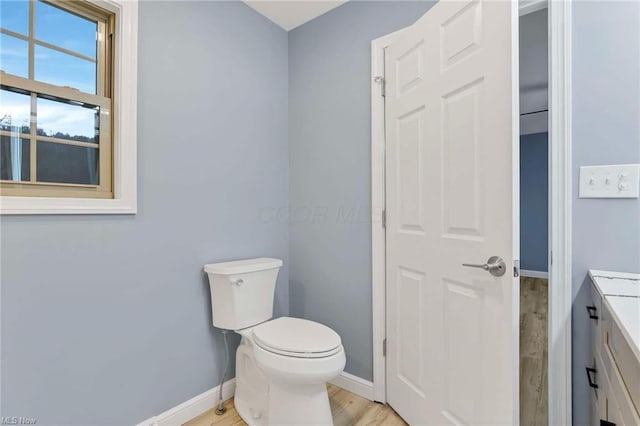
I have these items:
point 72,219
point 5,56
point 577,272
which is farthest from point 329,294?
point 5,56

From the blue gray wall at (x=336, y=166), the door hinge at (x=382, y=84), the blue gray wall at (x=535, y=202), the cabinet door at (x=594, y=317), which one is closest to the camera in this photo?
the cabinet door at (x=594, y=317)

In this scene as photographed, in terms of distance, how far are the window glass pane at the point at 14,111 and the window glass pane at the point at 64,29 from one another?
28 cm

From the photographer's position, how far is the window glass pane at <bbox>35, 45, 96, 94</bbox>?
4.31 feet

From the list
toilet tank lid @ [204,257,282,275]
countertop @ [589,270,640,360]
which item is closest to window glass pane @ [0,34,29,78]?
toilet tank lid @ [204,257,282,275]

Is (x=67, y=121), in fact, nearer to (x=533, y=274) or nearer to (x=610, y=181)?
(x=610, y=181)

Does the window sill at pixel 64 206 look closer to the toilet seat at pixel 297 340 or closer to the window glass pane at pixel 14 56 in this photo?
the window glass pane at pixel 14 56

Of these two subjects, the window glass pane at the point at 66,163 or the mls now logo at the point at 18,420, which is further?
the window glass pane at the point at 66,163

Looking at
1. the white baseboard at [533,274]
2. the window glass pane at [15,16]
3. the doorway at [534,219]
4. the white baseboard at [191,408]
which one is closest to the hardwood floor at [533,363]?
the doorway at [534,219]

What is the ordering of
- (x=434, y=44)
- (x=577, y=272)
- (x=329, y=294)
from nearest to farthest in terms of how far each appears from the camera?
1. (x=577, y=272)
2. (x=434, y=44)
3. (x=329, y=294)

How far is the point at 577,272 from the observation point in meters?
1.29

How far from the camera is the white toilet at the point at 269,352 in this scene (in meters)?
1.37

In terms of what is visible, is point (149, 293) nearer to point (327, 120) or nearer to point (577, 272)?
point (327, 120)

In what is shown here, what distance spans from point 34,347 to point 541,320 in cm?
346

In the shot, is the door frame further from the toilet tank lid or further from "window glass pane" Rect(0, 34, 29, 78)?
"window glass pane" Rect(0, 34, 29, 78)
